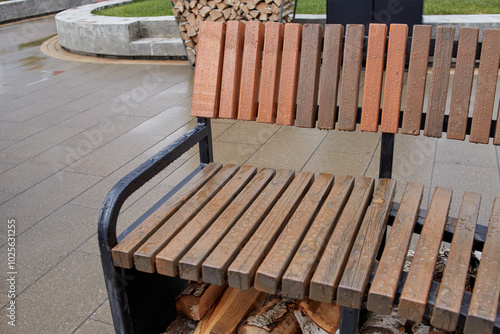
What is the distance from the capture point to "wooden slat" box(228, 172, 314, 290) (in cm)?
148

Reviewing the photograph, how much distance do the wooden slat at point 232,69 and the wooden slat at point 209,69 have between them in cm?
3

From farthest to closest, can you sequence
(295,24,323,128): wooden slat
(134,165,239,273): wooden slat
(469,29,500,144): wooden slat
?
(295,24,323,128): wooden slat, (469,29,500,144): wooden slat, (134,165,239,273): wooden slat

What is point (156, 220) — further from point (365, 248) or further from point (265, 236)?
point (365, 248)

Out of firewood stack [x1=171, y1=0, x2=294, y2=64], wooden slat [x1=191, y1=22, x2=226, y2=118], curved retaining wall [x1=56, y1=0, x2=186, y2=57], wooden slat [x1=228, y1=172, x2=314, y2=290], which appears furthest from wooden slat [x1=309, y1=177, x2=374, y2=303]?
curved retaining wall [x1=56, y1=0, x2=186, y2=57]

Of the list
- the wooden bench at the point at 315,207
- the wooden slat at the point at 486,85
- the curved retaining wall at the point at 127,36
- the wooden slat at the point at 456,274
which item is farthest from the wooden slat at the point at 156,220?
the curved retaining wall at the point at 127,36

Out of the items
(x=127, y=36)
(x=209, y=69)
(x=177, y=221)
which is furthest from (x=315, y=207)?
(x=127, y=36)

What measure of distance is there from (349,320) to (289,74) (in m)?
1.03

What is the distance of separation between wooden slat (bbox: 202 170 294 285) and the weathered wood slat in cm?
18

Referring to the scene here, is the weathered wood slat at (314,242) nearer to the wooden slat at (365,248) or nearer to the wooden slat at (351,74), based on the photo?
the wooden slat at (365,248)

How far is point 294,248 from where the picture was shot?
1.56 m

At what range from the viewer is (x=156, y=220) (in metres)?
1.77

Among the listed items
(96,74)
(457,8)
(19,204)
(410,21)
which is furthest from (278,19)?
(19,204)

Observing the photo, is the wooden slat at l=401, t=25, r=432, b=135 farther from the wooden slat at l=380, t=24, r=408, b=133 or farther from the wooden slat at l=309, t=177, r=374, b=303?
the wooden slat at l=309, t=177, r=374, b=303

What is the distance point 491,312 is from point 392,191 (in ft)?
2.16
